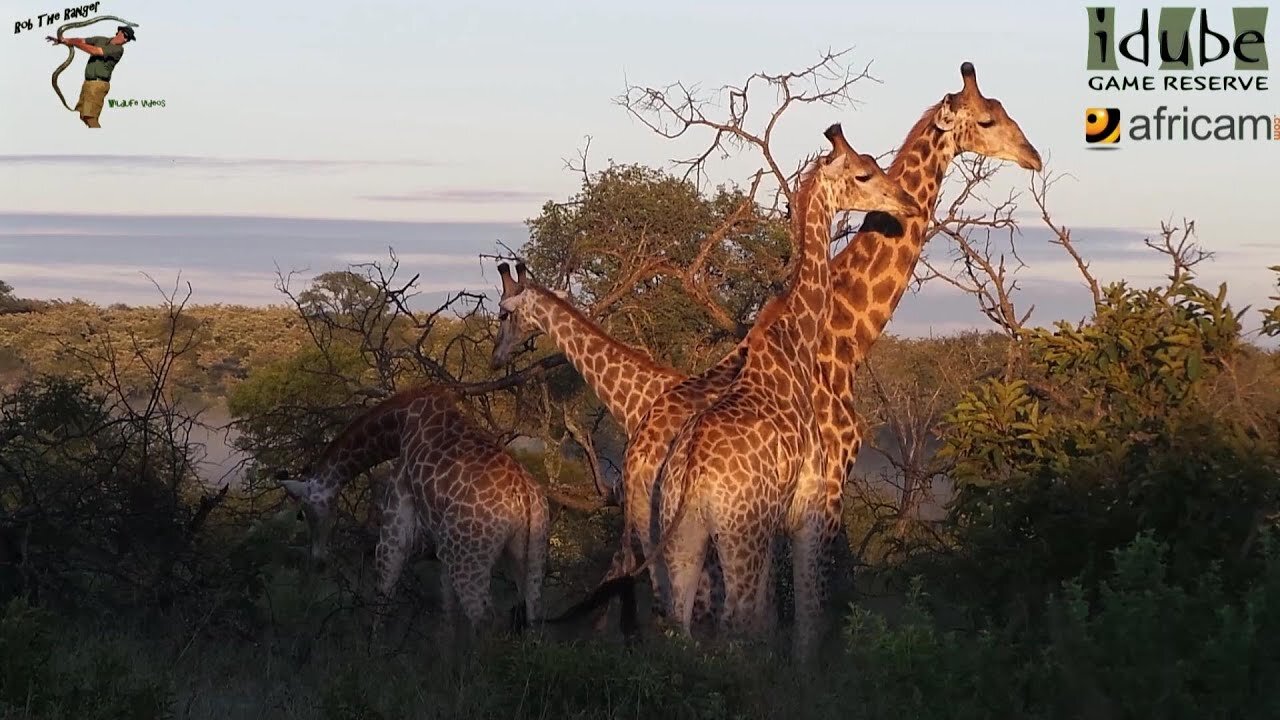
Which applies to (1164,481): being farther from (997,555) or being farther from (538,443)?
(538,443)

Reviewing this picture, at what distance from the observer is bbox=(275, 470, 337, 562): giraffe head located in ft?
33.2

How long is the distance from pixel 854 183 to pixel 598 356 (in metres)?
1.98

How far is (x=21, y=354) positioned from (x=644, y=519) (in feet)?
80.4

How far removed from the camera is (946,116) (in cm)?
1038

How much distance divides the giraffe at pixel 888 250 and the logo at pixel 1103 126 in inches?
55.1

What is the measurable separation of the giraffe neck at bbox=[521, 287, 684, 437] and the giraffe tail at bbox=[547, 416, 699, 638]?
40.9 inches

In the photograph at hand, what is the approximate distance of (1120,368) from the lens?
8.48 m

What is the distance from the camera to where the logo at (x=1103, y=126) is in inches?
453

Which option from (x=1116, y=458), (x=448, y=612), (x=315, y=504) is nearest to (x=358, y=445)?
(x=315, y=504)

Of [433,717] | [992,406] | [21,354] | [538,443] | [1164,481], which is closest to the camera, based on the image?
[433,717]

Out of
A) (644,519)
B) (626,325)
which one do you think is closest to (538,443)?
(626,325)

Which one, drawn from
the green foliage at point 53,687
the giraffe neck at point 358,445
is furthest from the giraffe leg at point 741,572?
the green foliage at point 53,687

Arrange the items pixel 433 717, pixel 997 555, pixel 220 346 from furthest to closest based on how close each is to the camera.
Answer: pixel 220 346
pixel 997 555
pixel 433 717

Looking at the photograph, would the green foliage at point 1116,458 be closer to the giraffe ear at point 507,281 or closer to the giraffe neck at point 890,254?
the giraffe neck at point 890,254
